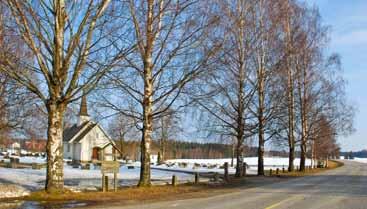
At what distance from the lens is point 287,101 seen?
36688mm

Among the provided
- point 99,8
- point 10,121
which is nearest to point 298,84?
point 10,121

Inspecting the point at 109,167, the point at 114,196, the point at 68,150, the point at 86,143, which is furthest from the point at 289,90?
the point at 68,150

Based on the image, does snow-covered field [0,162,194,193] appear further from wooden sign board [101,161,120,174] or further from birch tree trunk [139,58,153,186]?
birch tree trunk [139,58,153,186]

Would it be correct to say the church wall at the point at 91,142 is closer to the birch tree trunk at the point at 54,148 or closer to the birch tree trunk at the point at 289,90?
the birch tree trunk at the point at 289,90

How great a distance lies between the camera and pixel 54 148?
709 inches

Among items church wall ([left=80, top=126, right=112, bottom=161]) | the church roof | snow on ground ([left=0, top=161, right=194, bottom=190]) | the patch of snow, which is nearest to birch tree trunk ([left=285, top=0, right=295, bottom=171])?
snow on ground ([left=0, top=161, right=194, bottom=190])

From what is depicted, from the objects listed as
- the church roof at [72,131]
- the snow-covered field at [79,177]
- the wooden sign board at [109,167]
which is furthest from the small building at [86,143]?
the wooden sign board at [109,167]

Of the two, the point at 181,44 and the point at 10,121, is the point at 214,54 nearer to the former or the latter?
the point at 181,44

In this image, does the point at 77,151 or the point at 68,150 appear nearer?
the point at 77,151

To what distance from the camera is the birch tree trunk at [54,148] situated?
17984 mm

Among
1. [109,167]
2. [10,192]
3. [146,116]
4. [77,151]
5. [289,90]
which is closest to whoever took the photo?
[10,192]

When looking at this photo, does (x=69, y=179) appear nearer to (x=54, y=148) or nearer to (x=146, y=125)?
(x=146, y=125)

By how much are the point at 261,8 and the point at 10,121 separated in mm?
18625

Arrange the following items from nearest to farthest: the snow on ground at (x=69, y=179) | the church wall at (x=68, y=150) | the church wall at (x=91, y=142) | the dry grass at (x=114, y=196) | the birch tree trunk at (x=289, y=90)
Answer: the dry grass at (x=114, y=196) → the snow on ground at (x=69, y=179) → the birch tree trunk at (x=289, y=90) → the church wall at (x=91, y=142) → the church wall at (x=68, y=150)
